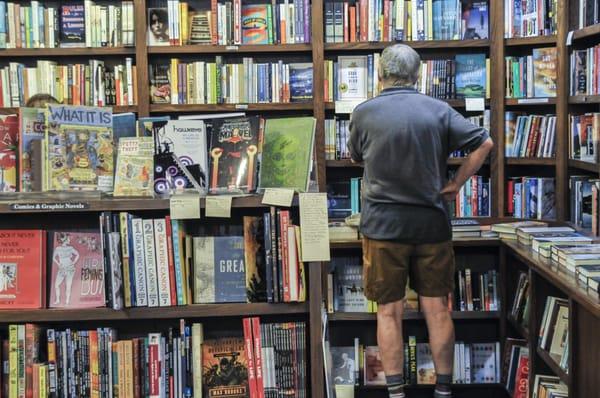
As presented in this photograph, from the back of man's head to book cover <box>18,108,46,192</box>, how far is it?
A: 1487mm

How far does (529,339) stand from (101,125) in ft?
6.42

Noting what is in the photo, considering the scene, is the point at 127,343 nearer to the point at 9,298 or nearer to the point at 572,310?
the point at 9,298

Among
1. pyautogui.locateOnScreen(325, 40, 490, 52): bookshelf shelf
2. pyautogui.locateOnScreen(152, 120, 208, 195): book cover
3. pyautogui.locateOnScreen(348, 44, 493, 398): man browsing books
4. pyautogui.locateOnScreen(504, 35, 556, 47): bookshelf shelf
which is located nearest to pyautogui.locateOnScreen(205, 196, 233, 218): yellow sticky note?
pyautogui.locateOnScreen(152, 120, 208, 195): book cover

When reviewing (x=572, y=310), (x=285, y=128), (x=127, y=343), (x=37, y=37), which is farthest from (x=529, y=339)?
(x=37, y=37)

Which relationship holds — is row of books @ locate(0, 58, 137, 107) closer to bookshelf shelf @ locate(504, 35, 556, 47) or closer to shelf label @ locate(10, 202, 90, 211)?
bookshelf shelf @ locate(504, 35, 556, 47)

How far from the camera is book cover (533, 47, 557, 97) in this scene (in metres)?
4.29

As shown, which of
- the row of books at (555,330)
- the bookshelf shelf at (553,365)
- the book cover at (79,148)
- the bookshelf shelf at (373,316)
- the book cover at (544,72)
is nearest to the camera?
the book cover at (79,148)

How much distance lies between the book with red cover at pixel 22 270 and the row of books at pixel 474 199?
266 centimetres

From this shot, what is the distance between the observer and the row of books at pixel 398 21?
14.6 feet

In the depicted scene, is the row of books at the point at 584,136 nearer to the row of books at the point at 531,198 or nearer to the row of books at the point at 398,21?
the row of books at the point at 531,198

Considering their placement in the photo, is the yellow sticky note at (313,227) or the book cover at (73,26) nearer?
the yellow sticky note at (313,227)

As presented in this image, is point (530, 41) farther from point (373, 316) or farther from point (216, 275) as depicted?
point (216, 275)

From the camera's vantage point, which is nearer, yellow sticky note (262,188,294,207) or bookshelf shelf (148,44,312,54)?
yellow sticky note (262,188,294,207)

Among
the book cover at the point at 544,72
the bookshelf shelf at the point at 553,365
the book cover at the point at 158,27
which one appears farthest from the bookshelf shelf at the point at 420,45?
the bookshelf shelf at the point at 553,365
